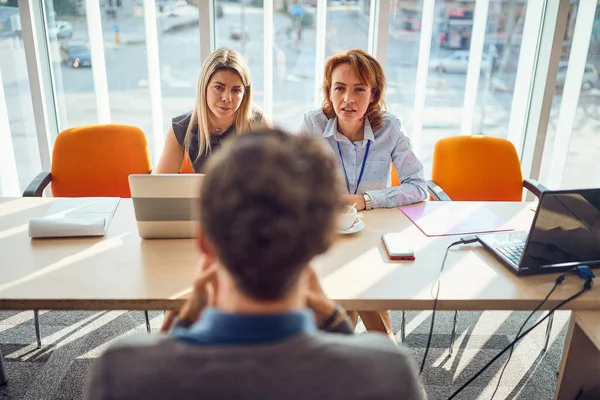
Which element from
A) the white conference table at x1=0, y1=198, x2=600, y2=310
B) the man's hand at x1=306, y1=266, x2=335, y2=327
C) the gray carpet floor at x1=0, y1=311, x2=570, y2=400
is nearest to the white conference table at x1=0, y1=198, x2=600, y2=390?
the white conference table at x1=0, y1=198, x2=600, y2=310

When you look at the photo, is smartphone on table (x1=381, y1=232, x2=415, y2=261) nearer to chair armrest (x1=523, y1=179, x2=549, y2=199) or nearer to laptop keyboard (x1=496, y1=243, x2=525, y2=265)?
laptop keyboard (x1=496, y1=243, x2=525, y2=265)

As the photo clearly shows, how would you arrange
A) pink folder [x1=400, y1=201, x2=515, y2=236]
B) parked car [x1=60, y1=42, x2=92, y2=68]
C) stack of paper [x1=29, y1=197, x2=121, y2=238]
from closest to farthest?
stack of paper [x1=29, y1=197, x2=121, y2=238]
pink folder [x1=400, y1=201, x2=515, y2=236]
parked car [x1=60, y1=42, x2=92, y2=68]

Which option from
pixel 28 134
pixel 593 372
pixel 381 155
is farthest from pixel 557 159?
pixel 28 134

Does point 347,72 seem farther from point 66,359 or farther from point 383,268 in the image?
point 66,359

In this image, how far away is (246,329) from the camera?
64cm

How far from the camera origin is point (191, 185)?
153cm

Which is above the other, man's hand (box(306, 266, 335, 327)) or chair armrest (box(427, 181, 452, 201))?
man's hand (box(306, 266, 335, 327))

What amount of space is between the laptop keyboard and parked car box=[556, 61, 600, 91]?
2233 mm

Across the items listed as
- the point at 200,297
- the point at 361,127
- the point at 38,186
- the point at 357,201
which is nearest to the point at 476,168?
the point at 361,127

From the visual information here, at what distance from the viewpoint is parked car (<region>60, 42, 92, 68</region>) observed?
10.6ft

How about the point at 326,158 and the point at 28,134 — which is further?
the point at 28,134

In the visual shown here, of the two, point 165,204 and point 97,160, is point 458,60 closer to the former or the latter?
point 97,160

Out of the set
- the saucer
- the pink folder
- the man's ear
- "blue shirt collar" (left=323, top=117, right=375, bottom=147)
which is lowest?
the pink folder

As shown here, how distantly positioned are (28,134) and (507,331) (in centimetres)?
329
